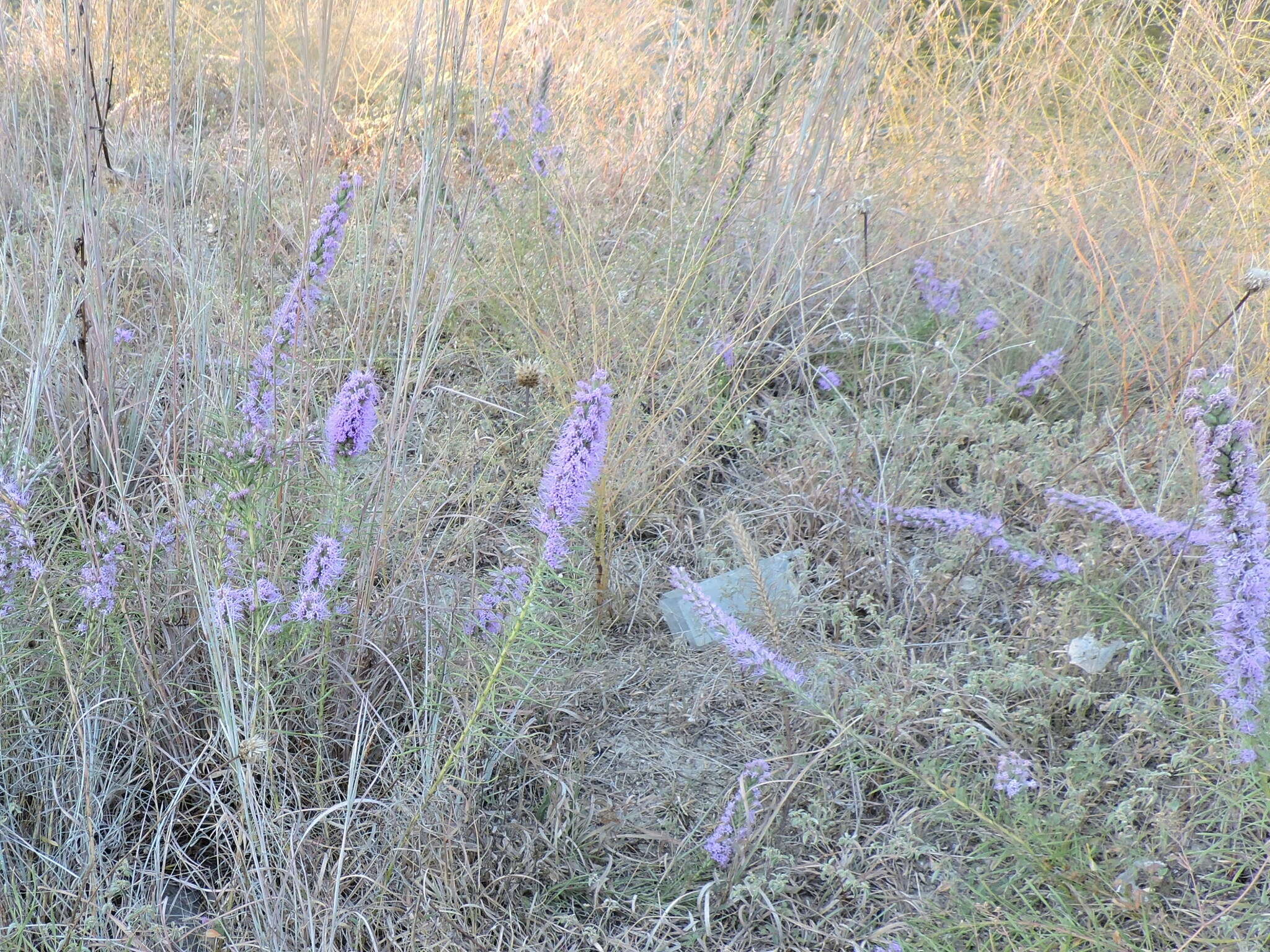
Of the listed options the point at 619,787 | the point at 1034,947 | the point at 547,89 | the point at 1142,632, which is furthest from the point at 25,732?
the point at 547,89

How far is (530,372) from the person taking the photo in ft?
9.21

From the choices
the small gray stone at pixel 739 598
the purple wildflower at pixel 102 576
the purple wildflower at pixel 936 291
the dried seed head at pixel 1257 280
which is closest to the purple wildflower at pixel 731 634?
the small gray stone at pixel 739 598

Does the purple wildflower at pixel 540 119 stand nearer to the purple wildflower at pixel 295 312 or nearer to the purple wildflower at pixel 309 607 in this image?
the purple wildflower at pixel 295 312

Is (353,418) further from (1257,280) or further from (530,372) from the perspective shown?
(1257,280)

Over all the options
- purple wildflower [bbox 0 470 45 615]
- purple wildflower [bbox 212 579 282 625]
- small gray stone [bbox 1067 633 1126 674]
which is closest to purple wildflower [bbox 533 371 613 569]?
purple wildflower [bbox 212 579 282 625]

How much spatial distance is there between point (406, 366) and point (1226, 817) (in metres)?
1.58

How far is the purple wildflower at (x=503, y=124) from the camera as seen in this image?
9.86 ft

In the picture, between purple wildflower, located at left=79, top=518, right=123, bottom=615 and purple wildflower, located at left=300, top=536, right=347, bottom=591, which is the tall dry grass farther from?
purple wildflower, located at left=300, top=536, right=347, bottom=591

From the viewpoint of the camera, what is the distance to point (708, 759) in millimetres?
1941

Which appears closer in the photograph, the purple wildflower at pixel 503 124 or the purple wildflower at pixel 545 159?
the purple wildflower at pixel 545 159

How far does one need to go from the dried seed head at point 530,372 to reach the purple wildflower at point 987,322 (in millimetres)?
1356

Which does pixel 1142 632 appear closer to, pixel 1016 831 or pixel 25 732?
pixel 1016 831

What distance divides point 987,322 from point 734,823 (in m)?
1.97

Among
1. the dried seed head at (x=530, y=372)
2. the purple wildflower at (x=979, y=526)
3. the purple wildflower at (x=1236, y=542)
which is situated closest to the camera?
the purple wildflower at (x=1236, y=542)
